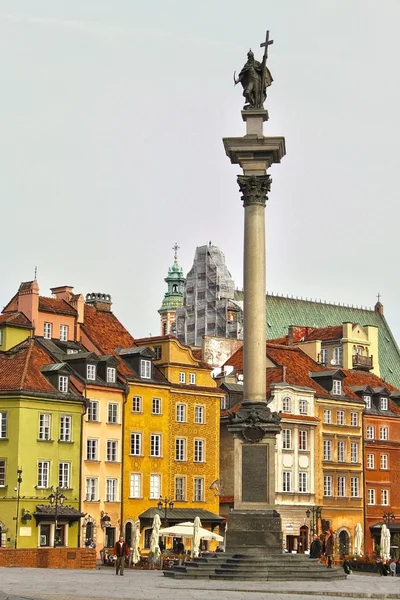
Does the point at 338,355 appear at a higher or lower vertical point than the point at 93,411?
higher

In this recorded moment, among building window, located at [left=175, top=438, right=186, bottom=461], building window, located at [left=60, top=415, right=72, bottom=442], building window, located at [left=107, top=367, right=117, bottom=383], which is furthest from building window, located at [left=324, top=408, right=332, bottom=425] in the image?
building window, located at [left=60, top=415, right=72, bottom=442]

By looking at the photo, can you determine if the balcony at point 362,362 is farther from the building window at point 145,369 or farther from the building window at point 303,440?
the building window at point 145,369

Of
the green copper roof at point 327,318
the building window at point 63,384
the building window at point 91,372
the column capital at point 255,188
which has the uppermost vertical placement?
the green copper roof at point 327,318

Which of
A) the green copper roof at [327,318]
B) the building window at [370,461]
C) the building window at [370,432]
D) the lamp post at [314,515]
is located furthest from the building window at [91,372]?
the green copper roof at [327,318]

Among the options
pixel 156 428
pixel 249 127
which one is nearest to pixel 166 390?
pixel 156 428

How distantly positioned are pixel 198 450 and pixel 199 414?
2282 mm

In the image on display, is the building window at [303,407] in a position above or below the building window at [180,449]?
above

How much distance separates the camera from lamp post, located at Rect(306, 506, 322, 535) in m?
87.7

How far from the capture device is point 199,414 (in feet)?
282

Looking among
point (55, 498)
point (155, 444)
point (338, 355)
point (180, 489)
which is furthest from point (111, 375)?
point (338, 355)

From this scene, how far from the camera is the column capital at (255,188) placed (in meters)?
46.9

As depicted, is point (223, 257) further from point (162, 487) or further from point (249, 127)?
point (249, 127)

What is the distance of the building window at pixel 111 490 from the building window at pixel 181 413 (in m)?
6.95

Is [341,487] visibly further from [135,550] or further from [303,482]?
[135,550]
